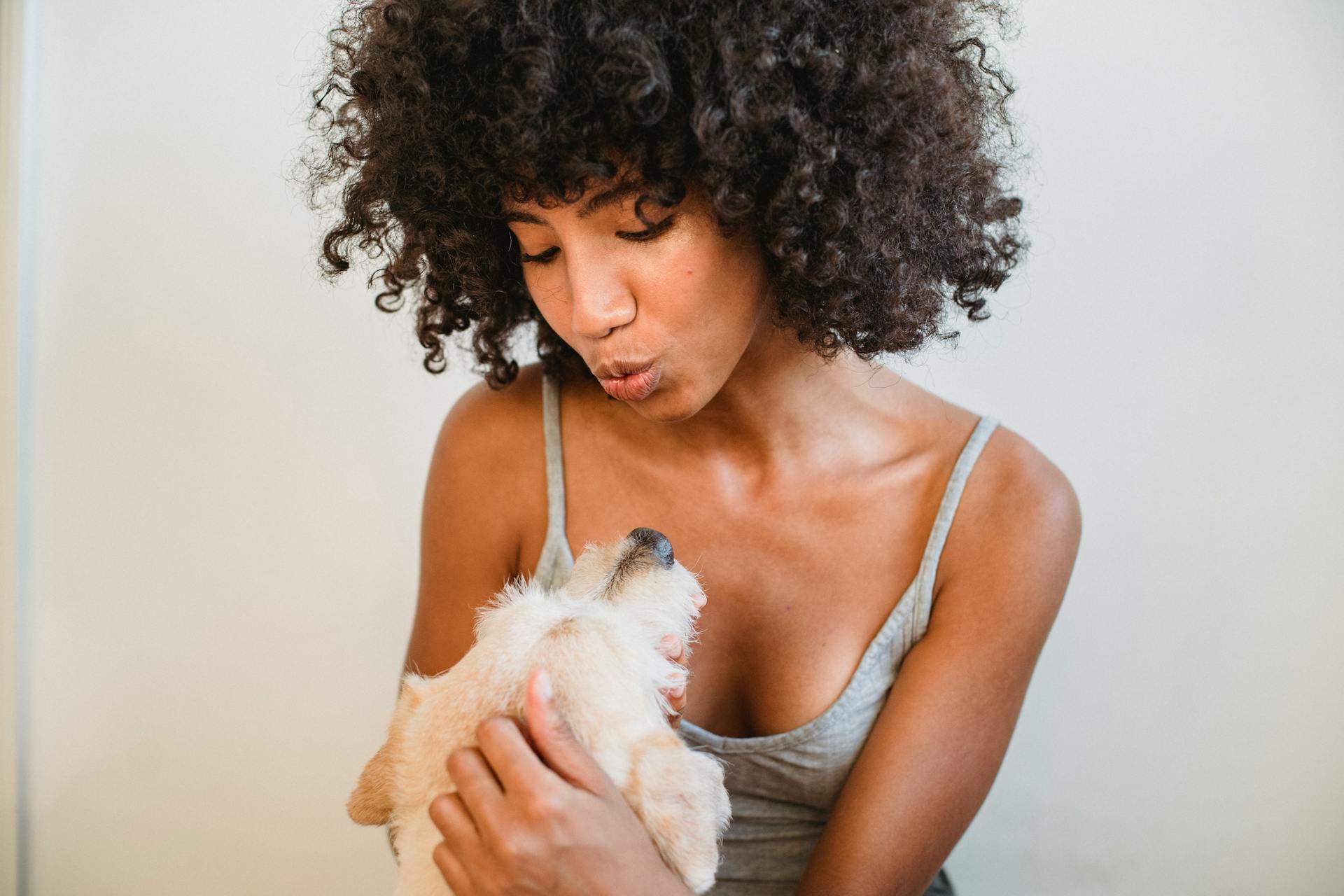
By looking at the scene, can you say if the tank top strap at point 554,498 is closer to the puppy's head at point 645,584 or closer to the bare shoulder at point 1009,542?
the puppy's head at point 645,584

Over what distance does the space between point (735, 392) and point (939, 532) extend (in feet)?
1.19

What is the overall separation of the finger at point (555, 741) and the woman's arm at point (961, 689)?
50 centimetres

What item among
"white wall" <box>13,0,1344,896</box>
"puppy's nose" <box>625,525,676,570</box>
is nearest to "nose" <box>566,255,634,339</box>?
"puppy's nose" <box>625,525,676,570</box>

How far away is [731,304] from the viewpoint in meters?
1.16

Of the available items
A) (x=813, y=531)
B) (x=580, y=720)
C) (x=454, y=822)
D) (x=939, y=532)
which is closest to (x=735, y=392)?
(x=813, y=531)

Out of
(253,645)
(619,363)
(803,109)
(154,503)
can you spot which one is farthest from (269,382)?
(803,109)

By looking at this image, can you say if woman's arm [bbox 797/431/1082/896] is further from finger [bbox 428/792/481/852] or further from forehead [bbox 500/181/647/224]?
forehead [bbox 500/181/647/224]

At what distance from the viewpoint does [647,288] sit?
107cm

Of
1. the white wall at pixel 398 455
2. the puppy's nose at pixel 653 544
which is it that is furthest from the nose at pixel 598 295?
the white wall at pixel 398 455

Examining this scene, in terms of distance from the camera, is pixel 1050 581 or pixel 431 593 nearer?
pixel 1050 581

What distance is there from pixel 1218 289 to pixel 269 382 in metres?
1.73

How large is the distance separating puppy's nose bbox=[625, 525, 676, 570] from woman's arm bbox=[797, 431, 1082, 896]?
0.45 metres

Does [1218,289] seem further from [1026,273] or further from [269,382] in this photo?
[269,382]

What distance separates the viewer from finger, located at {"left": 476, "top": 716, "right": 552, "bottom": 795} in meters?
0.93
